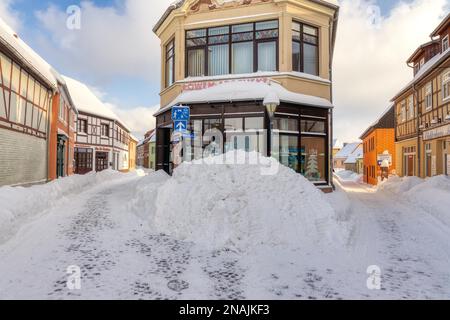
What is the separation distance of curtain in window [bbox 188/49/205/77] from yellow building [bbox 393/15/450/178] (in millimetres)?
11586

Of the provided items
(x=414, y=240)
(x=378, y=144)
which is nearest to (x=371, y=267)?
(x=414, y=240)

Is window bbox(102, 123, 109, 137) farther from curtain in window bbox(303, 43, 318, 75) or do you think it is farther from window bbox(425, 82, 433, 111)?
window bbox(425, 82, 433, 111)

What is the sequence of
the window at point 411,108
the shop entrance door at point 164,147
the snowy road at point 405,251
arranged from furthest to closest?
1. the window at point 411,108
2. the shop entrance door at point 164,147
3. the snowy road at point 405,251

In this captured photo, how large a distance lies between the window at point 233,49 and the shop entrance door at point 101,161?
21.4m

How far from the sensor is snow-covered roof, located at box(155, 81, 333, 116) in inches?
486

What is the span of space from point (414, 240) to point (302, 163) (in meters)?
6.89

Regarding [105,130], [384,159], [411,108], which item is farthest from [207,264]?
[105,130]

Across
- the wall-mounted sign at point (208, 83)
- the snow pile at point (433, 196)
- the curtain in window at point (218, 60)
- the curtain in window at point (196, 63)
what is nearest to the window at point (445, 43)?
the snow pile at point (433, 196)

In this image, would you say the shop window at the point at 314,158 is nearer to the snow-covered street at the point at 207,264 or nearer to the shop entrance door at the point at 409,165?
the snow-covered street at the point at 207,264

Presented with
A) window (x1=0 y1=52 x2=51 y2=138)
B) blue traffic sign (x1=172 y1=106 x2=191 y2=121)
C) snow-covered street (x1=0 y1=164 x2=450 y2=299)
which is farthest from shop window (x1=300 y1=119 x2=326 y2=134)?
window (x1=0 y1=52 x2=51 y2=138)

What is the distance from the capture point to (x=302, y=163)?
44.3 feet

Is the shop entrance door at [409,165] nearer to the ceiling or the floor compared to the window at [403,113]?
nearer to the floor

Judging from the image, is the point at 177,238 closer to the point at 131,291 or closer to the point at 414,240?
the point at 131,291

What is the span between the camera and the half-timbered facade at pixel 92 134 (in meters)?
29.8
